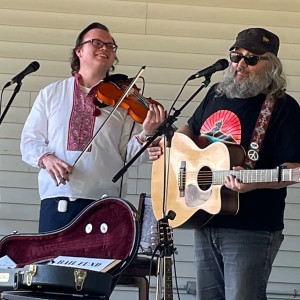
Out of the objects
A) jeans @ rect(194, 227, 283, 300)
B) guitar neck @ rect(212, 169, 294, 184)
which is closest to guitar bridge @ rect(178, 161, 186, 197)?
jeans @ rect(194, 227, 283, 300)

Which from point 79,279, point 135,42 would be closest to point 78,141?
point 79,279

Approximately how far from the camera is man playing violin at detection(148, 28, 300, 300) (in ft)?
9.20

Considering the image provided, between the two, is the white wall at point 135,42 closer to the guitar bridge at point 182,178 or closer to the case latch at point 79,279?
the guitar bridge at point 182,178

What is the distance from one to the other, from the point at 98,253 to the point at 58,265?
28 cm

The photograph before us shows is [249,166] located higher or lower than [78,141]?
lower

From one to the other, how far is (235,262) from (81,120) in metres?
1.13

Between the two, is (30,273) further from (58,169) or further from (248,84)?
(248,84)

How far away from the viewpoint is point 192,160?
3.12m

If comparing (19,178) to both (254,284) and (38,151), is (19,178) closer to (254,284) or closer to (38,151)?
(38,151)

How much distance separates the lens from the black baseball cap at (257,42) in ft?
9.87

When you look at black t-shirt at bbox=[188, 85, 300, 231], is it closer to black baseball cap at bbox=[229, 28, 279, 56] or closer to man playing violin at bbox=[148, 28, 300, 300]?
man playing violin at bbox=[148, 28, 300, 300]

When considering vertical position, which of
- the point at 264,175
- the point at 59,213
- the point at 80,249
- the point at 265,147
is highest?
the point at 265,147

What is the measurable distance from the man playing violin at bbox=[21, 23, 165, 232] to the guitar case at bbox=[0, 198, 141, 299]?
17 centimetres

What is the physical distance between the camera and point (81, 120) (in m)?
3.49
